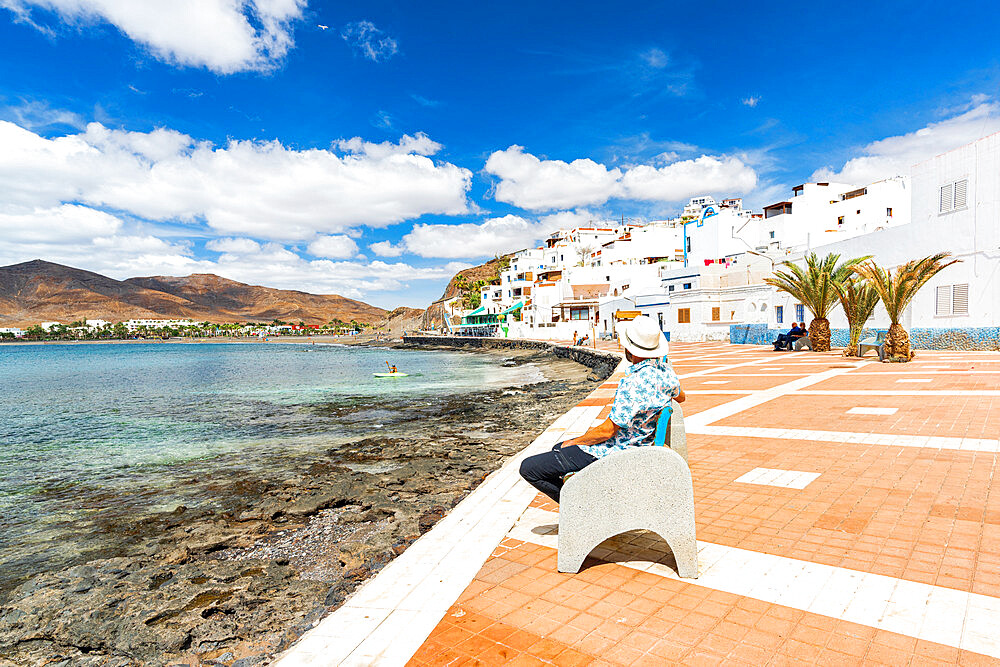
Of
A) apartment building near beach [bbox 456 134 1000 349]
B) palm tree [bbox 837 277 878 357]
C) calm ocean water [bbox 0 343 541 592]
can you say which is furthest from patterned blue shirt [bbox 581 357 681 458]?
apartment building near beach [bbox 456 134 1000 349]

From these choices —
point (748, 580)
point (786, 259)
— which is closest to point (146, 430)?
point (748, 580)

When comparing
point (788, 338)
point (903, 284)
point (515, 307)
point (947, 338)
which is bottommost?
point (788, 338)

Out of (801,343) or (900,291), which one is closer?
(900,291)

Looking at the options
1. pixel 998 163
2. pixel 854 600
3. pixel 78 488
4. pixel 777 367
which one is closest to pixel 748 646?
pixel 854 600

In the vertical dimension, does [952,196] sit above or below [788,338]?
above

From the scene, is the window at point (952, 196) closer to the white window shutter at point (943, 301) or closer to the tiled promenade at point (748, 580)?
the white window shutter at point (943, 301)

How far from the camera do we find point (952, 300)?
1906cm

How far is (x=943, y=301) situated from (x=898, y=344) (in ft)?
17.5

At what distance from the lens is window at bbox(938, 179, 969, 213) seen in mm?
18498

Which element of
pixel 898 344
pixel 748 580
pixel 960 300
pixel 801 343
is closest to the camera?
pixel 748 580

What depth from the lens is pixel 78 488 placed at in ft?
31.1

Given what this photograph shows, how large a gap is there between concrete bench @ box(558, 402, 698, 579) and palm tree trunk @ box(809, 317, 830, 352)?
73.2 ft

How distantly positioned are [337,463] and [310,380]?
77.3ft

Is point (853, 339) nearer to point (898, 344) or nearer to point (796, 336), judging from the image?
point (796, 336)
